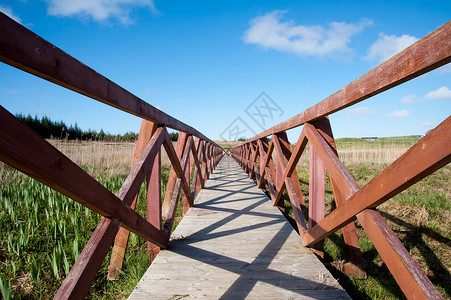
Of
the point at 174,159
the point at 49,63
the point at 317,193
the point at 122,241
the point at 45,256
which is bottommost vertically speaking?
the point at 45,256

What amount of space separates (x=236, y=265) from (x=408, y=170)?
52.5 inches

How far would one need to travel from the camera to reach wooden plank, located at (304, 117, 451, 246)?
0.84m

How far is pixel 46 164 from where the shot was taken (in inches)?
32.1

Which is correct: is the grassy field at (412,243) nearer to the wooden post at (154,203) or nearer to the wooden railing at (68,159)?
the wooden post at (154,203)

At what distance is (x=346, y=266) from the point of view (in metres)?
2.09

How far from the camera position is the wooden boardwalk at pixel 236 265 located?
1502 mm


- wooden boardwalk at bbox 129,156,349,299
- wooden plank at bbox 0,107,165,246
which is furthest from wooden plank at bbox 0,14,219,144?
wooden boardwalk at bbox 129,156,349,299

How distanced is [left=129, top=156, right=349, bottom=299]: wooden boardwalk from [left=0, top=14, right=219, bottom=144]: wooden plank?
1174mm

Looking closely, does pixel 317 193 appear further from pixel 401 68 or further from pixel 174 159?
pixel 174 159

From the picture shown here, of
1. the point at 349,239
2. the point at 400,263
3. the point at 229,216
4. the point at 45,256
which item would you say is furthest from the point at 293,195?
the point at 45,256

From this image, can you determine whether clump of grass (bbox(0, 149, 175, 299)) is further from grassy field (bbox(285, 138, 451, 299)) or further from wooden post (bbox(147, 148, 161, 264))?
grassy field (bbox(285, 138, 451, 299))

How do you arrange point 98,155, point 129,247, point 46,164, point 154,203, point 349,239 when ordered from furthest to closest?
point 98,155
point 129,247
point 154,203
point 349,239
point 46,164

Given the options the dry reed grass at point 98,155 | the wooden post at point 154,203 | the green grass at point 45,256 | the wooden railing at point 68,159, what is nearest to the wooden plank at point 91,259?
the wooden railing at point 68,159

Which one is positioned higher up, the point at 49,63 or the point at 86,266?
the point at 49,63
